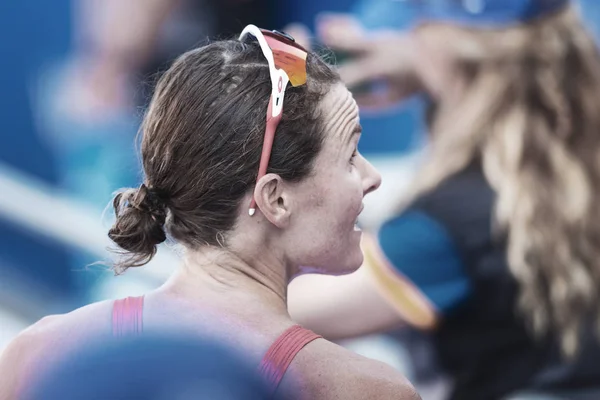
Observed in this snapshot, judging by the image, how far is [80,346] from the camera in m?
1.22

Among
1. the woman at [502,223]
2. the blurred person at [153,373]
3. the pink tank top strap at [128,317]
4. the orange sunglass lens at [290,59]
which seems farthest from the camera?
the woman at [502,223]

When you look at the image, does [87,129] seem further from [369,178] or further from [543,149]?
[369,178]

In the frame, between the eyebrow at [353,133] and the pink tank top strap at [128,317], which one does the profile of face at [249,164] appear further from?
the pink tank top strap at [128,317]

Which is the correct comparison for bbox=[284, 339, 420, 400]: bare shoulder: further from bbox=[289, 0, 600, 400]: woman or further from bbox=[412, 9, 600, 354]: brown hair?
bbox=[412, 9, 600, 354]: brown hair

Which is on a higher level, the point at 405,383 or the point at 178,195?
the point at 178,195

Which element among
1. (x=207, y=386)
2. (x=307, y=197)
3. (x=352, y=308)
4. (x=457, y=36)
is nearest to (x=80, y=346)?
(x=207, y=386)

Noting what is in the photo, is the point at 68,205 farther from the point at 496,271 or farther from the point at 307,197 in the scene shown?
the point at 307,197

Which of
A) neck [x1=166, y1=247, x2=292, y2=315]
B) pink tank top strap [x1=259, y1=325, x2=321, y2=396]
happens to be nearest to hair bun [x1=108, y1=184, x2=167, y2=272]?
neck [x1=166, y1=247, x2=292, y2=315]

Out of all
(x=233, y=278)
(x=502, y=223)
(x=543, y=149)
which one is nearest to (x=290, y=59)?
(x=233, y=278)

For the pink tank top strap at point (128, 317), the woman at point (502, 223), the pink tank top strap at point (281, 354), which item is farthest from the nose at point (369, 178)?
the woman at point (502, 223)

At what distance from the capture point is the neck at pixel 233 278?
1.31m

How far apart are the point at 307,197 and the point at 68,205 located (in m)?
2.65

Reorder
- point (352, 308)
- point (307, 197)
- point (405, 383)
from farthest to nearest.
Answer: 1. point (352, 308)
2. point (307, 197)
3. point (405, 383)

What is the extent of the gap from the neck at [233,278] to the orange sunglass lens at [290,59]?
276mm
